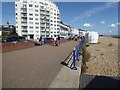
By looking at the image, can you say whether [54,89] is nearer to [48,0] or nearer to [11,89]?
[11,89]

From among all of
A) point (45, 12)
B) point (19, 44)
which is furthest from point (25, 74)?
point (45, 12)

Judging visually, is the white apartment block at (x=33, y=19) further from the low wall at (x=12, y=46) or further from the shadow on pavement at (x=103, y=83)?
the shadow on pavement at (x=103, y=83)

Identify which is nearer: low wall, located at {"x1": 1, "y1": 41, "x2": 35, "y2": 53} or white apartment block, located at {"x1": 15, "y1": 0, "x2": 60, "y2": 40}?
low wall, located at {"x1": 1, "y1": 41, "x2": 35, "y2": 53}

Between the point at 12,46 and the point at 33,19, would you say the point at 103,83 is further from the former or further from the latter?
the point at 33,19

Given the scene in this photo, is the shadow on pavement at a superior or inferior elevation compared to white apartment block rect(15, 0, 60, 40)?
inferior

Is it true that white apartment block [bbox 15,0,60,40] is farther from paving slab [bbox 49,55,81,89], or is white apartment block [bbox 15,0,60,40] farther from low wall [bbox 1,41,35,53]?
paving slab [bbox 49,55,81,89]

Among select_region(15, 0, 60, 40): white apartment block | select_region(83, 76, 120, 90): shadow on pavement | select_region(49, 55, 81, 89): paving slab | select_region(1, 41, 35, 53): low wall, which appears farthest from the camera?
select_region(15, 0, 60, 40): white apartment block

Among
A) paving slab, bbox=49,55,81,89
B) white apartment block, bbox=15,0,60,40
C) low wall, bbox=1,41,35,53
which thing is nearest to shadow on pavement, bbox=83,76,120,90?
paving slab, bbox=49,55,81,89

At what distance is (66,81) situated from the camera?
543 cm

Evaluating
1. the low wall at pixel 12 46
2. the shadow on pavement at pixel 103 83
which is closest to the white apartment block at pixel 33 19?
the low wall at pixel 12 46

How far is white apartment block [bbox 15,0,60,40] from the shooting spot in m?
75.2

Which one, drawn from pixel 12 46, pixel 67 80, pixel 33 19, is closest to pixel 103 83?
pixel 67 80

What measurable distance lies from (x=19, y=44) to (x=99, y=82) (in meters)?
11.0

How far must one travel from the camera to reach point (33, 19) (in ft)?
253
